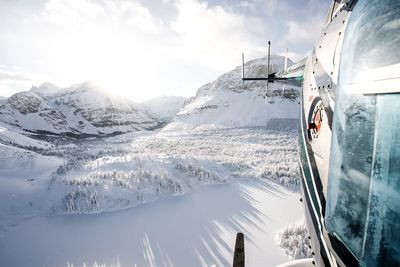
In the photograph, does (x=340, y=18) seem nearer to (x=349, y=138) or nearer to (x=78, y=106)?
(x=349, y=138)

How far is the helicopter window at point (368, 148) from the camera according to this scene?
127 cm

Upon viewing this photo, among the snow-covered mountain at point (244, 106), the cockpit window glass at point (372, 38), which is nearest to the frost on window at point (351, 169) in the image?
the cockpit window glass at point (372, 38)

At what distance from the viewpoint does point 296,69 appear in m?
4.84

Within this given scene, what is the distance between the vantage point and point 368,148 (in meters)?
1.46

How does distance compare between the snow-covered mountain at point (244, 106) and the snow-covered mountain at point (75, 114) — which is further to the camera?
the snow-covered mountain at point (75, 114)

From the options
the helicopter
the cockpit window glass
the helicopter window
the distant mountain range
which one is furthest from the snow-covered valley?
the distant mountain range

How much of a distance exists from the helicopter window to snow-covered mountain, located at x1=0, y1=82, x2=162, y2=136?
139 metres

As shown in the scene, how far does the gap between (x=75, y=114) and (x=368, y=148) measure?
598 ft

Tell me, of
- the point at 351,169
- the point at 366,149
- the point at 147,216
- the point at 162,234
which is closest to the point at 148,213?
the point at 147,216

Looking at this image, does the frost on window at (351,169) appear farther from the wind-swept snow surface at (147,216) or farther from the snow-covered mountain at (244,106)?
the snow-covered mountain at (244,106)

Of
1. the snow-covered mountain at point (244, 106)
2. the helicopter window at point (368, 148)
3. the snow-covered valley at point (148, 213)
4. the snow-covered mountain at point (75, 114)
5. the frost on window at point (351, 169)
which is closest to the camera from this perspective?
the helicopter window at point (368, 148)

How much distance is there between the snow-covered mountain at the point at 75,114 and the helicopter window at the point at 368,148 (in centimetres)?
13917

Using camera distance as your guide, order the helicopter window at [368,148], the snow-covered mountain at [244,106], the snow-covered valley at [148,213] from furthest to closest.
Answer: the snow-covered mountain at [244,106] → the snow-covered valley at [148,213] → the helicopter window at [368,148]

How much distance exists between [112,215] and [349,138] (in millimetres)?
7759
